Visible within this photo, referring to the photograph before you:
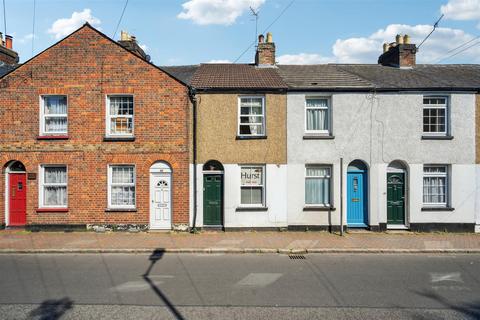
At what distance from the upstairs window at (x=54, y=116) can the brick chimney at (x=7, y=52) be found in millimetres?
6449

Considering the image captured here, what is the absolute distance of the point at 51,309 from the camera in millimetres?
6320

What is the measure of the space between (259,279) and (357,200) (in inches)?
300

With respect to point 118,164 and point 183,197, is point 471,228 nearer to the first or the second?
point 183,197

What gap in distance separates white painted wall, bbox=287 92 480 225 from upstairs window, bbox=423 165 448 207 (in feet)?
1.04

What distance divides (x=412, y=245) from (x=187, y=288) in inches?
329

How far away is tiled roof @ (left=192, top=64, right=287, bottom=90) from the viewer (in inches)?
560

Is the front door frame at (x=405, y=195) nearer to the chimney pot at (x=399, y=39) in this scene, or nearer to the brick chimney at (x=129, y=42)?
the chimney pot at (x=399, y=39)

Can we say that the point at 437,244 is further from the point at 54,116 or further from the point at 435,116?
the point at 54,116

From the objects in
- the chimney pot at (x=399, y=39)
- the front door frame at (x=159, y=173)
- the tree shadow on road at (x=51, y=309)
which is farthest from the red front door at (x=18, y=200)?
the chimney pot at (x=399, y=39)

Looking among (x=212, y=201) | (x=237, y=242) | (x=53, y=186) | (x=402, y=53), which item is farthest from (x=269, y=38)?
(x=53, y=186)

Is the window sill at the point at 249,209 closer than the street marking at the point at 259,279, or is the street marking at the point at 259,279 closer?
the street marking at the point at 259,279

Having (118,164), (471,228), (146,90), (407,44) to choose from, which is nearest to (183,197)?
(118,164)

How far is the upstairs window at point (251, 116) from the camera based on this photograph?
14.4 m

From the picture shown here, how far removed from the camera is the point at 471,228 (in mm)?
14273
